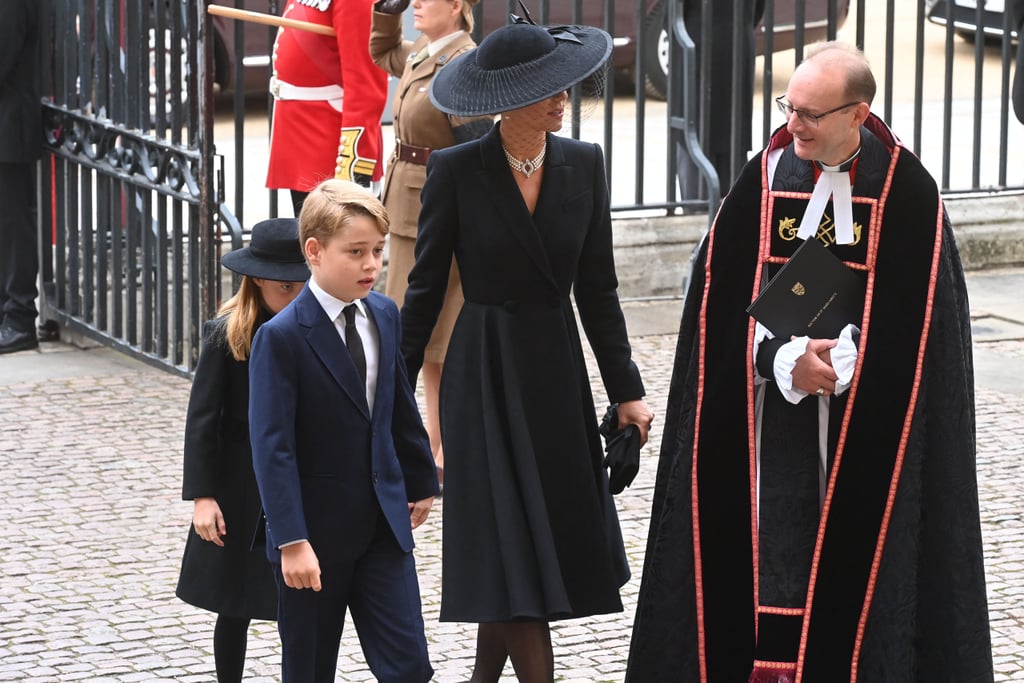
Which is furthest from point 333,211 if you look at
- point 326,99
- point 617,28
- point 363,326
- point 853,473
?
point 617,28

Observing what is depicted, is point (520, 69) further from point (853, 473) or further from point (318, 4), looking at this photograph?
point (318, 4)

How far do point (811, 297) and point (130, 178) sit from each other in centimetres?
453

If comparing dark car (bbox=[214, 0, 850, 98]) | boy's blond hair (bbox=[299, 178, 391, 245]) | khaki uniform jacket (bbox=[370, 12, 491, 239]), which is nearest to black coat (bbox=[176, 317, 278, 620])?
boy's blond hair (bbox=[299, 178, 391, 245])

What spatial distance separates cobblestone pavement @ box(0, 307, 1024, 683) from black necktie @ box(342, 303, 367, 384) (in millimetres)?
1244

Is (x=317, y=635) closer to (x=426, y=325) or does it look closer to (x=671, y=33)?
(x=426, y=325)

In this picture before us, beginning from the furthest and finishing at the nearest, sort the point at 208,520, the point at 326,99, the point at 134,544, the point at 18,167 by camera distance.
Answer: the point at 18,167 < the point at 326,99 < the point at 134,544 < the point at 208,520

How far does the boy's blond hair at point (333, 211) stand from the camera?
410cm

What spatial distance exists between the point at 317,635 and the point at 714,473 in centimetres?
98

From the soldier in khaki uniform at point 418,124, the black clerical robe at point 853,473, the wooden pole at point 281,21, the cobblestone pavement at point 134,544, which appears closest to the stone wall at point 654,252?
the cobblestone pavement at point 134,544

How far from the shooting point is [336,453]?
4141 mm

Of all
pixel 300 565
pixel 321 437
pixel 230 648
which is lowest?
pixel 230 648

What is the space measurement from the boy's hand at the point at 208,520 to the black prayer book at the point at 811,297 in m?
1.25

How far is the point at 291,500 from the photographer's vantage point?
4.04 meters

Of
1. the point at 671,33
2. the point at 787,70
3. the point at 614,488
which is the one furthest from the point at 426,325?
the point at 787,70
